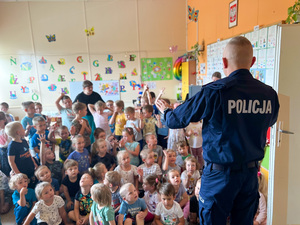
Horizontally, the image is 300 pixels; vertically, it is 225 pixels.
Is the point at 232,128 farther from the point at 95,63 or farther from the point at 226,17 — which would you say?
the point at 95,63

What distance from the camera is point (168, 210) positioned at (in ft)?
7.99

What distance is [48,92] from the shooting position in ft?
23.7

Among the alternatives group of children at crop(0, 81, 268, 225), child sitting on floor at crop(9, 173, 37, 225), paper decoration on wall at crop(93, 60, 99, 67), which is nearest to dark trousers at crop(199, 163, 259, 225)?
group of children at crop(0, 81, 268, 225)

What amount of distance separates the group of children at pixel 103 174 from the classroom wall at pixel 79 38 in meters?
3.48

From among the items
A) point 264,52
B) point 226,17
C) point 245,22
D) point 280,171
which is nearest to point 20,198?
point 280,171

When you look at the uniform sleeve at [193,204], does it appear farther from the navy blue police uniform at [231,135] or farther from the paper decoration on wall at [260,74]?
the paper decoration on wall at [260,74]

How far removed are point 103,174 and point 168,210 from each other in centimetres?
96

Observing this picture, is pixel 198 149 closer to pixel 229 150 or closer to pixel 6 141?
pixel 229 150

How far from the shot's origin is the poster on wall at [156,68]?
24.0 feet

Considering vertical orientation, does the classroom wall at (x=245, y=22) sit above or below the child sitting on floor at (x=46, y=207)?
above

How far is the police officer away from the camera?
1.40 metres

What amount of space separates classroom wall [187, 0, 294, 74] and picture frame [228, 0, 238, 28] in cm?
8

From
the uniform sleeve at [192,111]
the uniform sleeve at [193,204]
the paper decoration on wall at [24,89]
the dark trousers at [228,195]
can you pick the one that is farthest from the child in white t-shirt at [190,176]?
the paper decoration on wall at [24,89]

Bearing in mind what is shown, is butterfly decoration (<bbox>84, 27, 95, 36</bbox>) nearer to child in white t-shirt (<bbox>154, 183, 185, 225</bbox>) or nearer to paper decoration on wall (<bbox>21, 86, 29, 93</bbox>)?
paper decoration on wall (<bbox>21, 86, 29, 93</bbox>)
